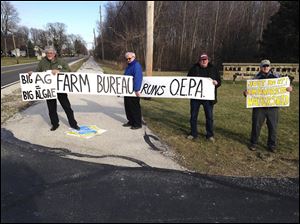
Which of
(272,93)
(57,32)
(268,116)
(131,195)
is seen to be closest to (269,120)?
(268,116)

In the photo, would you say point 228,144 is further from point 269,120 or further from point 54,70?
point 54,70

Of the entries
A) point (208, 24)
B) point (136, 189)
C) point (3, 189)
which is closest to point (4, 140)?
point (3, 189)

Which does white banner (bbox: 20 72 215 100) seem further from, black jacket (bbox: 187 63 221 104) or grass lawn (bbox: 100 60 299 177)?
grass lawn (bbox: 100 60 299 177)

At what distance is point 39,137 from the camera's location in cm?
632

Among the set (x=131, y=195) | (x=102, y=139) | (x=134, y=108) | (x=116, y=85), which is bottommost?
(x=102, y=139)

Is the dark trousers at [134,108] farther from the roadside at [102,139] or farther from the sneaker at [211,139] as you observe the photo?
the sneaker at [211,139]

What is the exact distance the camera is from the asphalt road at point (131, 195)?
328cm

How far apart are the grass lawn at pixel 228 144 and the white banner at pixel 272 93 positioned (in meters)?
0.93

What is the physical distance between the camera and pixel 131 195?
3748mm

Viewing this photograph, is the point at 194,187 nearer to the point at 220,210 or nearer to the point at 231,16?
the point at 220,210

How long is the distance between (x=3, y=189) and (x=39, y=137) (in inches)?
103

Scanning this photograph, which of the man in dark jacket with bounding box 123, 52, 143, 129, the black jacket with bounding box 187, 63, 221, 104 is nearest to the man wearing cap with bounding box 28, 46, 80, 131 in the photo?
the man in dark jacket with bounding box 123, 52, 143, 129

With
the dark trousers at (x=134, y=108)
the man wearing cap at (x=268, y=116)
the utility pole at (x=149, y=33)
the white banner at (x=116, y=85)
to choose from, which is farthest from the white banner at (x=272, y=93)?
the utility pole at (x=149, y=33)

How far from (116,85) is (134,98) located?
21.3 inches
